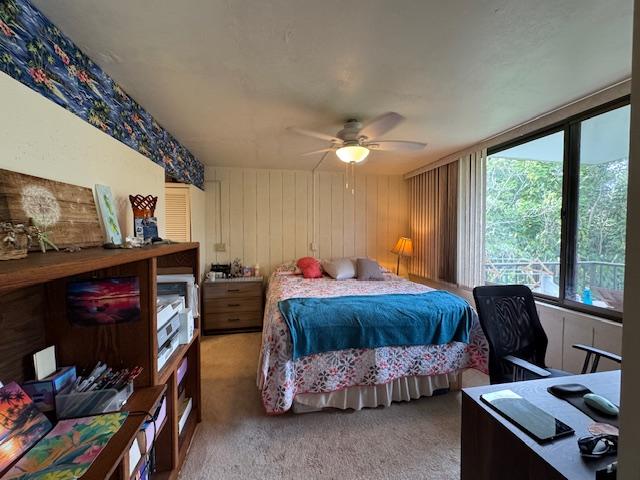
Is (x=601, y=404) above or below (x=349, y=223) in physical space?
below

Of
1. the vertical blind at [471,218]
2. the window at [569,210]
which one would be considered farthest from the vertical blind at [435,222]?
the window at [569,210]

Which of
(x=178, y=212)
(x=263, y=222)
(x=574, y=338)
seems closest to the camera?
(x=574, y=338)

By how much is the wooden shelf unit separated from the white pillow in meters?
2.35

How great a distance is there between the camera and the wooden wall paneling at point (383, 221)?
14.3ft

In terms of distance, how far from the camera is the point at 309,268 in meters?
3.59

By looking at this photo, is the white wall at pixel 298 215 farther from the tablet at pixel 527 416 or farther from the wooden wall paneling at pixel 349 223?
the tablet at pixel 527 416

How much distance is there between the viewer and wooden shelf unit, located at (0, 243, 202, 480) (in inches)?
30.0

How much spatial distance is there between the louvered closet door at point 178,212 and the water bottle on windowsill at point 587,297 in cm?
393

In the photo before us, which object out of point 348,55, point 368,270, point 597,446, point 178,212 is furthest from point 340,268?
point 597,446

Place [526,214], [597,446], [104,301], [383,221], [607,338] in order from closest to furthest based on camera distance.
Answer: [597,446], [104,301], [607,338], [526,214], [383,221]

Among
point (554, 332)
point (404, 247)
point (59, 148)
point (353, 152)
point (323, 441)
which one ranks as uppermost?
point (353, 152)

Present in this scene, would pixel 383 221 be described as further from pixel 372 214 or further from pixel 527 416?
pixel 527 416

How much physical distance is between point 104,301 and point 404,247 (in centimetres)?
374

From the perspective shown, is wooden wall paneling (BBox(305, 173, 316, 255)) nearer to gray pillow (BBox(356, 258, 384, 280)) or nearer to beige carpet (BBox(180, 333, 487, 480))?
gray pillow (BBox(356, 258, 384, 280))
